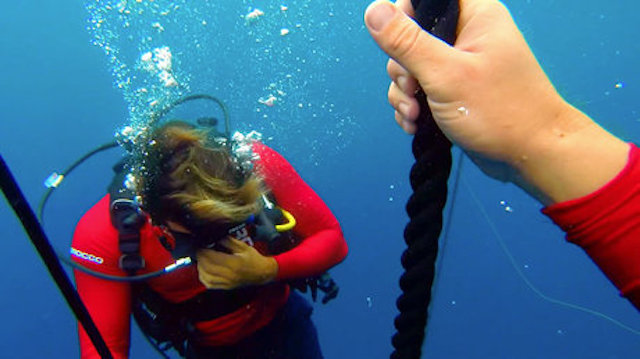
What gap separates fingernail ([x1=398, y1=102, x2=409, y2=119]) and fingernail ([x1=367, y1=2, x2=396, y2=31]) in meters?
0.16

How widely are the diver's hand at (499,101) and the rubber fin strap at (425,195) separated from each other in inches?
1.3

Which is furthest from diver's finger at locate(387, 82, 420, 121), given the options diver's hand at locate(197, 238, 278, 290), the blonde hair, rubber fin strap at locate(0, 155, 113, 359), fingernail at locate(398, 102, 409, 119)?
diver's hand at locate(197, 238, 278, 290)

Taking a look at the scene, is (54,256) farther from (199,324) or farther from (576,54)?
(576,54)

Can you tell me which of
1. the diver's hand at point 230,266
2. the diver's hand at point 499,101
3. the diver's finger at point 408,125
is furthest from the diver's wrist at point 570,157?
the diver's hand at point 230,266

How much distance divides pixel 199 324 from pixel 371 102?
18.6 m

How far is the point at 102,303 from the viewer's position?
1.93 meters

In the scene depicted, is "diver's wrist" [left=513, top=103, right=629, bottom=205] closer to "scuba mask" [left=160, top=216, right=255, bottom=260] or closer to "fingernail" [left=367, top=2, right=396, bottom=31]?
"fingernail" [left=367, top=2, right=396, bottom=31]

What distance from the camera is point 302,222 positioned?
97.4 inches

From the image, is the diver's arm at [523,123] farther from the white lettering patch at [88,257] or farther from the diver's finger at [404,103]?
the white lettering patch at [88,257]

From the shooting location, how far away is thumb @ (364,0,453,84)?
713 millimetres

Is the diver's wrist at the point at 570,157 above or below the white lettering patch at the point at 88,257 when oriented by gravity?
above

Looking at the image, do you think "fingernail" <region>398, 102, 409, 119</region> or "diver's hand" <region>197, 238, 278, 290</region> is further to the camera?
"diver's hand" <region>197, 238, 278, 290</region>

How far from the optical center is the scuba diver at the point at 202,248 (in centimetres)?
179

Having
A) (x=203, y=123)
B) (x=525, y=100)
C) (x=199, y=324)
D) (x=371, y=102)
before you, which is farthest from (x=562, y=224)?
(x=371, y=102)
